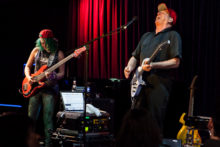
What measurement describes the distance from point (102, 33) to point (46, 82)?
6.33ft

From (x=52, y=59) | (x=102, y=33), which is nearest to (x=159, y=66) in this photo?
(x=52, y=59)

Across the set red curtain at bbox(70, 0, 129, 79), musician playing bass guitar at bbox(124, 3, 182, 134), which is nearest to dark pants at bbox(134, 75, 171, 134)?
musician playing bass guitar at bbox(124, 3, 182, 134)

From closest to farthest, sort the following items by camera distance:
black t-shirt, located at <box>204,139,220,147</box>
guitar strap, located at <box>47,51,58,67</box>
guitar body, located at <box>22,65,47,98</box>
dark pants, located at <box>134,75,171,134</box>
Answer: black t-shirt, located at <box>204,139,220,147</box> < dark pants, located at <box>134,75,171,134</box> < guitar body, located at <box>22,65,47,98</box> < guitar strap, located at <box>47,51,58,67</box>

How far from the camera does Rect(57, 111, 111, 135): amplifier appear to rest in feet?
13.1

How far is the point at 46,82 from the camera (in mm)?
4477

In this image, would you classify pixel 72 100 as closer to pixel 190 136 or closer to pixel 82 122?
pixel 82 122

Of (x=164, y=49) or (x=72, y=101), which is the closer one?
(x=164, y=49)

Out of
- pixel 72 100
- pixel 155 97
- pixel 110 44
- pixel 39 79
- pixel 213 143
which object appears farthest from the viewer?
pixel 110 44

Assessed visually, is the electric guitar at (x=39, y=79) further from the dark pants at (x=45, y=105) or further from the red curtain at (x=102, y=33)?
the red curtain at (x=102, y=33)

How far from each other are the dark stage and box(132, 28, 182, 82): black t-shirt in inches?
29.3

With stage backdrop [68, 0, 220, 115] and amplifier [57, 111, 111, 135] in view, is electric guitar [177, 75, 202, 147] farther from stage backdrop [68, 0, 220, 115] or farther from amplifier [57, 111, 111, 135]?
amplifier [57, 111, 111, 135]

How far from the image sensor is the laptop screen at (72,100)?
426 cm

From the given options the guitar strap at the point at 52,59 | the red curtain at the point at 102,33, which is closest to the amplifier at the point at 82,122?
the guitar strap at the point at 52,59

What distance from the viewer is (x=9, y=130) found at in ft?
4.14
